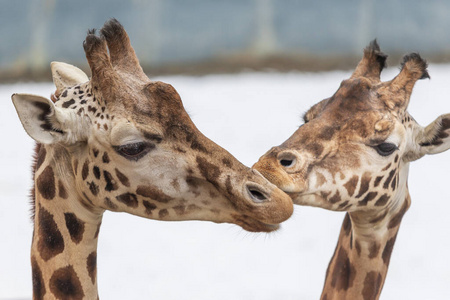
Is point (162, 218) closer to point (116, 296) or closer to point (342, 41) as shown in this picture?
point (116, 296)

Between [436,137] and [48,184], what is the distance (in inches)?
98.2

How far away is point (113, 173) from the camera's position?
486 cm

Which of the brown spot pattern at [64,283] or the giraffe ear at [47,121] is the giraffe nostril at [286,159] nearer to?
the giraffe ear at [47,121]

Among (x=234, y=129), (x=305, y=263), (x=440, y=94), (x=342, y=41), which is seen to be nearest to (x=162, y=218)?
(x=305, y=263)

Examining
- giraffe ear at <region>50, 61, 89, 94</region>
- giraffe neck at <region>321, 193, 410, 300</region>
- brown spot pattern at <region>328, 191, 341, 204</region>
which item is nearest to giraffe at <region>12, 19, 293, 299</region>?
giraffe ear at <region>50, 61, 89, 94</region>

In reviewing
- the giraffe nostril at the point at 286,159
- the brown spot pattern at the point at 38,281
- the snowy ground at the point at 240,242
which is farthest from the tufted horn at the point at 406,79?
the snowy ground at the point at 240,242

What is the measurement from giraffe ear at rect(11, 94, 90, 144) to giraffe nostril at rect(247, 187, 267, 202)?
93 centimetres

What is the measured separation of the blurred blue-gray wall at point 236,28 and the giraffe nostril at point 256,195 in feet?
45.2

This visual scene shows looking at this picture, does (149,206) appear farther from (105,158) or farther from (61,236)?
(61,236)

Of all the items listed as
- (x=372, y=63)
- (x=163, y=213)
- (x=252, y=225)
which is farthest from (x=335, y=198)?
(x=163, y=213)

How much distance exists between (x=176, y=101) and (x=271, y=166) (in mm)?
857

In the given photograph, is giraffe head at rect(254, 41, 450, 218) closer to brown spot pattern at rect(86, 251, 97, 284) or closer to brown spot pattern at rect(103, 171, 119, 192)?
brown spot pattern at rect(103, 171, 119, 192)

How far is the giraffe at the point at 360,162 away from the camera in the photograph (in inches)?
220

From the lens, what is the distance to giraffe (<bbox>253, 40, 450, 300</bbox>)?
558 cm
